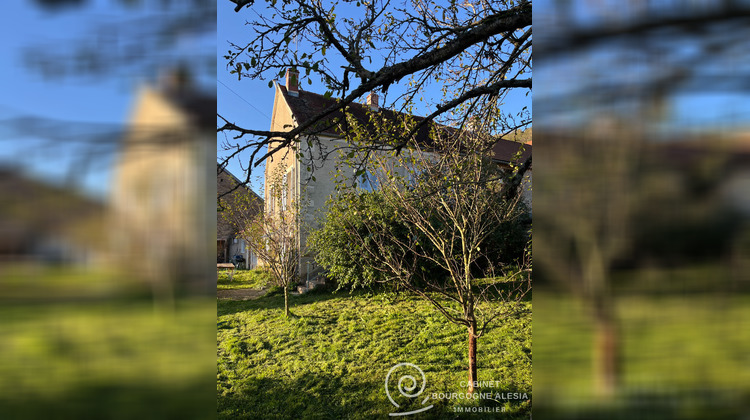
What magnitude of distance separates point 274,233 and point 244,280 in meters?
6.05

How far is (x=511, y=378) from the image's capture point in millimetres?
4977

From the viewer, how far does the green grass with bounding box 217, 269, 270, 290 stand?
477 inches

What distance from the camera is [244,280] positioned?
14562 mm

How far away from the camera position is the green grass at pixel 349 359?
4699mm

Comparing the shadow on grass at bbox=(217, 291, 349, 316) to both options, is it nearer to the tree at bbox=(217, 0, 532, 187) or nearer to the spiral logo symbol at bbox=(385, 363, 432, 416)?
the spiral logo symbol at bbox=(385, 363, 432, 416)

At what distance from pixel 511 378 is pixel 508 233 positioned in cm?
581
